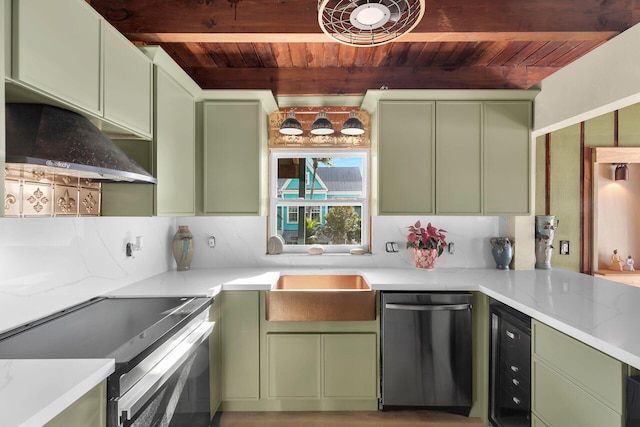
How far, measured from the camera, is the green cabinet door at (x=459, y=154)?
256 centimetres

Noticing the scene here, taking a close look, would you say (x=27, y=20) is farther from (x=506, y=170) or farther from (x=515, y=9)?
(x=506, y=170)

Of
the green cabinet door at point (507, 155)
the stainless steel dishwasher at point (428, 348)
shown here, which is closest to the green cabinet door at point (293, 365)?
the stainless steel dishwasher at point (428, 348)

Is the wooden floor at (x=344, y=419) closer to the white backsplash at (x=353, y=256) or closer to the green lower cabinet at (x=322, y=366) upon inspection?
the green lower cabinet at (x=322, y=366)

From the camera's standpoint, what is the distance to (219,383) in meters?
2.21

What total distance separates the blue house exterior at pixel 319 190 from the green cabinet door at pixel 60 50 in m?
1.75

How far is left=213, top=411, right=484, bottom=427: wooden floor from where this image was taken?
7.23 ft

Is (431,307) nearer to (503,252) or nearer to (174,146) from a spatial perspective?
(503,252)

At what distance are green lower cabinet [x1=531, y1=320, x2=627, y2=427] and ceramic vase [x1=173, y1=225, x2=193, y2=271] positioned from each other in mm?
2362

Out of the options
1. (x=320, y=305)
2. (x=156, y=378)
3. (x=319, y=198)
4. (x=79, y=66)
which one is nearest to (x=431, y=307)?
(x=320, y=305)

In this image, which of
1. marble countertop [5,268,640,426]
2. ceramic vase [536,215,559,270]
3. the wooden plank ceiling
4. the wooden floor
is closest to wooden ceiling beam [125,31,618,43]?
the wooden plank ceiling

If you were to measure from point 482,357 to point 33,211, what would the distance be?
8.48 feet

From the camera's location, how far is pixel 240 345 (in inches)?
88.3

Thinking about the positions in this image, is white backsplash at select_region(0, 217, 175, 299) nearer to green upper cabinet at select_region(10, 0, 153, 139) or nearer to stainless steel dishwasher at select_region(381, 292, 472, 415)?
green upper cabinet at select_region(10, 0, 153, 139)

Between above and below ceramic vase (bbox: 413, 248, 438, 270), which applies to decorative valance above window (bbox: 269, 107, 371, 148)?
above
